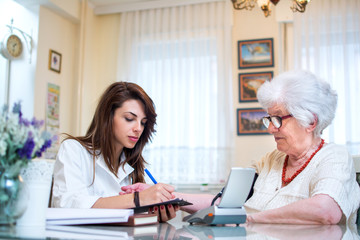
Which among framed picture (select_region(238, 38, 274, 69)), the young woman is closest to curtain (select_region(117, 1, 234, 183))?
framed picture (select_region(238, 38, 274, 69))

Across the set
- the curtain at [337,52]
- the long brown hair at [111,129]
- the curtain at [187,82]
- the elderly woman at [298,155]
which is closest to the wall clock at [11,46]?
the curtain at [187,82]

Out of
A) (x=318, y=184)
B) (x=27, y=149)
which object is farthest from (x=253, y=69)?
(x=27, y=149)

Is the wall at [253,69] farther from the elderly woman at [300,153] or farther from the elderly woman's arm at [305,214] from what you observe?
the elderly woman's arm at [305,214]

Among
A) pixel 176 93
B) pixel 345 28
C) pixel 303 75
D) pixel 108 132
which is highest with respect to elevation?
pixel 345 28

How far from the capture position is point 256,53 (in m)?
4.55

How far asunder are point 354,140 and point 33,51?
3393 mm

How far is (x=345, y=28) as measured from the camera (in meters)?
4.27

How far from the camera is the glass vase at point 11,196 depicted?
887 mm

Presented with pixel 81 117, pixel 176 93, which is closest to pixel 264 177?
pixel 176 93

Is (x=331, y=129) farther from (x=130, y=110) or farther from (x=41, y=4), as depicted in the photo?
(x=41, y=4)

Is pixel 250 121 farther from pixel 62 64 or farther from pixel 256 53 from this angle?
pixel 62 64

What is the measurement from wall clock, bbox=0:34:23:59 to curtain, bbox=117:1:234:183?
1.21 meters

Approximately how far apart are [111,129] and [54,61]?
2905mm

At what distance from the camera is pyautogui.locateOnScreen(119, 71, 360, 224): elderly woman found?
1572mm
